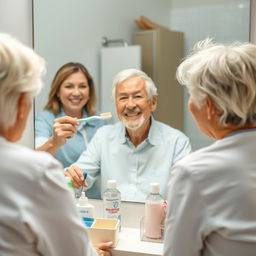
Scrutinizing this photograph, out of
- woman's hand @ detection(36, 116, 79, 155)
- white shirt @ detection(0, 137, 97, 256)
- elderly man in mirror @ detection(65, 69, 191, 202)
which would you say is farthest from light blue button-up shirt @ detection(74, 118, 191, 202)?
white shirt @ detection(0, 137, 97, 256)

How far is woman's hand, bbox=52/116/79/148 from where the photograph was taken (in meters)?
1.50

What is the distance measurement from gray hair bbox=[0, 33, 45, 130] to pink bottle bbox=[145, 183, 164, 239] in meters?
0.66

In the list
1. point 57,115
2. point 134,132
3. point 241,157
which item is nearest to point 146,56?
point 134,132

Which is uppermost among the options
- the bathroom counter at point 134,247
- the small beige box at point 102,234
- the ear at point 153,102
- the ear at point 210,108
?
the ear at point 210,108

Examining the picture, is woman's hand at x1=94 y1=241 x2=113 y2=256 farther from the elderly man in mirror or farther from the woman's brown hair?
the woman's brown hair

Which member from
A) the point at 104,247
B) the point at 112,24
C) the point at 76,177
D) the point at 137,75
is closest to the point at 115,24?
the point at 112,24

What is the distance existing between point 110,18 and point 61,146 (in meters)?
0.60

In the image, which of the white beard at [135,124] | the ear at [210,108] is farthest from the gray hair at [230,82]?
the white beard at [135,124]

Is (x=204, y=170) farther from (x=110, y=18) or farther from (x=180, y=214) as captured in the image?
(x=110, y=18)

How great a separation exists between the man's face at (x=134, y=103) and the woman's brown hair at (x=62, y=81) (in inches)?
5.7

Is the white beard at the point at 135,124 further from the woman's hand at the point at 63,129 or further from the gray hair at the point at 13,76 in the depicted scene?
the gray hair at the point at 13,76

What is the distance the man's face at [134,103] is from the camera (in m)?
1.47

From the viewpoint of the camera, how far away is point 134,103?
147cm

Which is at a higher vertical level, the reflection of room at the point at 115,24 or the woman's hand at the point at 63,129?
the reflection of room at the point at 115,24
